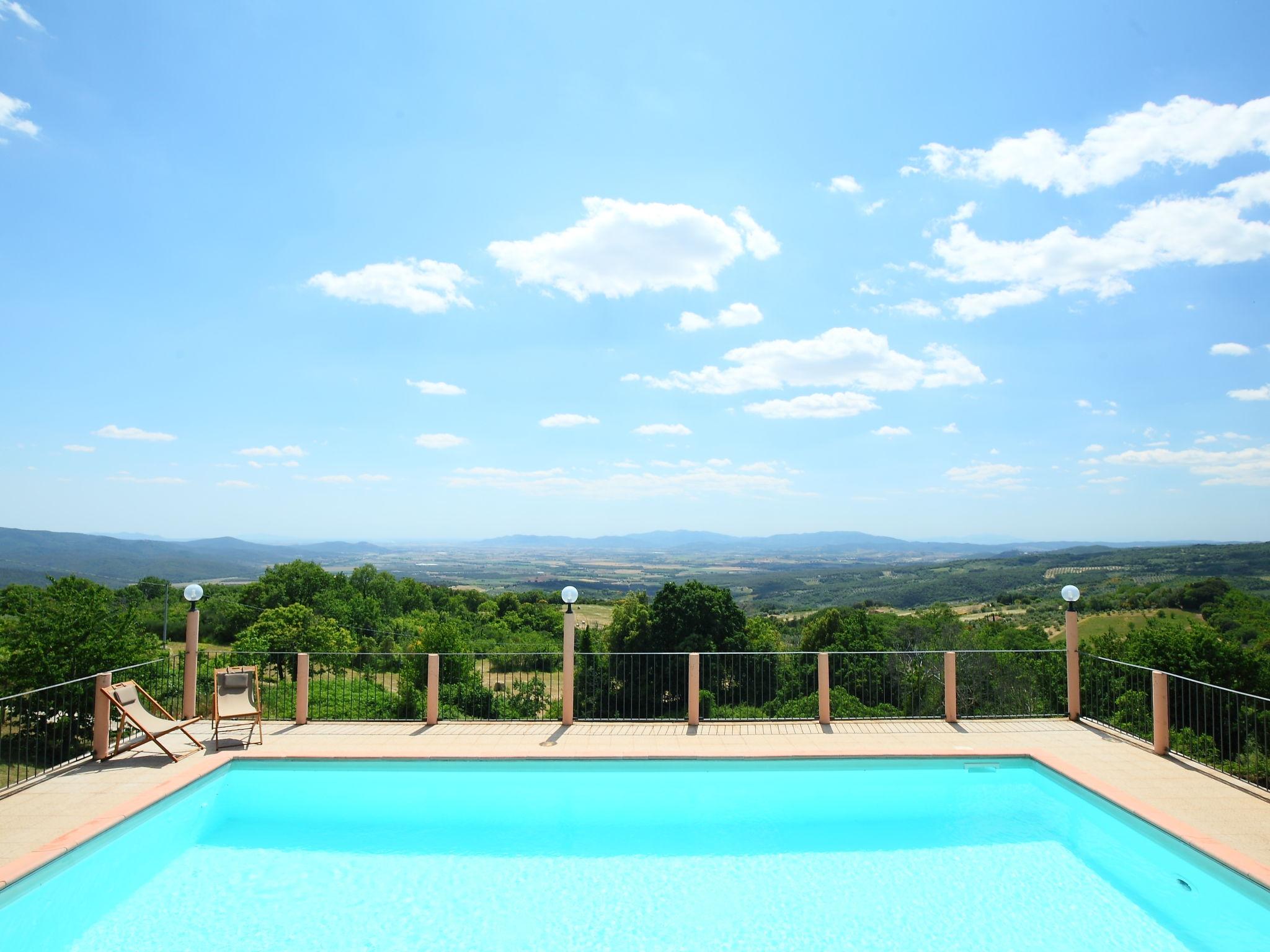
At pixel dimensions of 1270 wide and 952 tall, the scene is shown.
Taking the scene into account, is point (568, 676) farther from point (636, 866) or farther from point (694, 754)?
point (636, 866)

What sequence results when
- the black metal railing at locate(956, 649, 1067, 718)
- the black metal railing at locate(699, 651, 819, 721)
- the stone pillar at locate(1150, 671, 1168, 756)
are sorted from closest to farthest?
the stone pillar at locate(1150, 671, 1168, 756) < the black metal railing at locate(699, 651, 819, 721) < the black metal railing at locate(956, 649, 1067, 718)

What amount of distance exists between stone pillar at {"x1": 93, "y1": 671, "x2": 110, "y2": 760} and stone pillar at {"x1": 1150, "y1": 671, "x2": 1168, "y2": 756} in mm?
10579

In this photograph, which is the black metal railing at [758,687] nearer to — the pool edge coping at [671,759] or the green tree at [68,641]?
the pool edge coping at [671,759]

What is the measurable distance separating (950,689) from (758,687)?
13.4 metres

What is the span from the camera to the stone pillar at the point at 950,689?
868 centimetres

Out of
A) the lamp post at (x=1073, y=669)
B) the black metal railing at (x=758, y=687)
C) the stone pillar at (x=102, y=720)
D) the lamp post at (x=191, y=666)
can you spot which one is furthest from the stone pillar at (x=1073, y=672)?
the stone pillar at (x=102, y=720)

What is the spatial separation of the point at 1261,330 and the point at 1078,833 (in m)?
18.3

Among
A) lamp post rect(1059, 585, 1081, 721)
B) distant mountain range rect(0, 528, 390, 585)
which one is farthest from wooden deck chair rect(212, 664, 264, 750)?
distant mountain range rect(0, 528, 390, 585)

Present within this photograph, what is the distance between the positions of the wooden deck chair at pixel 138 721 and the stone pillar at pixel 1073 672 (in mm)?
9970

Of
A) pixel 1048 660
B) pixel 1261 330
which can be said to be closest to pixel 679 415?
pixel 1048 660

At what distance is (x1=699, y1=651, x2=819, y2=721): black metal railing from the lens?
11.4 metres

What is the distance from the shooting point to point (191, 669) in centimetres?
852

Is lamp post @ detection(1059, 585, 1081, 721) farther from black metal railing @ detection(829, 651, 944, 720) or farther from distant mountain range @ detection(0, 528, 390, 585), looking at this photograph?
distant mountain range @ detection(0, 528, 390, 585)

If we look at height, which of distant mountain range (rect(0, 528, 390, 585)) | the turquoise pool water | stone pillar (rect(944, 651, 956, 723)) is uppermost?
stone pillar (rect(944, 651, 956, 723))
